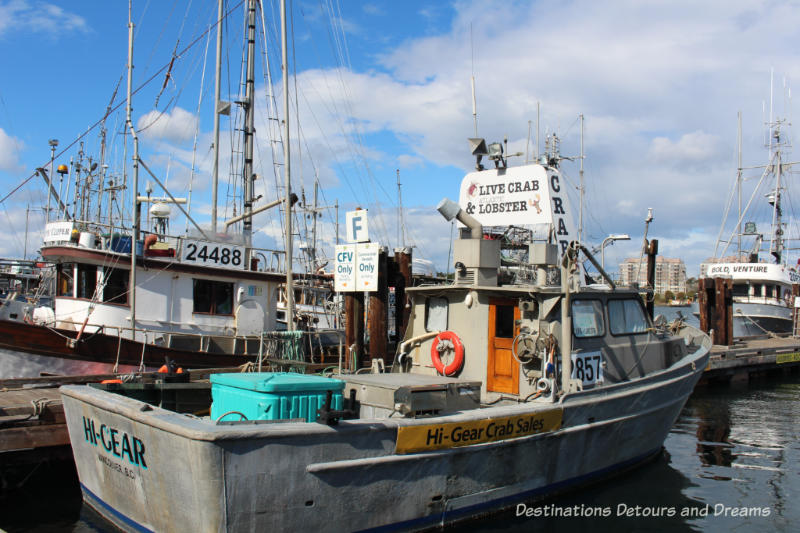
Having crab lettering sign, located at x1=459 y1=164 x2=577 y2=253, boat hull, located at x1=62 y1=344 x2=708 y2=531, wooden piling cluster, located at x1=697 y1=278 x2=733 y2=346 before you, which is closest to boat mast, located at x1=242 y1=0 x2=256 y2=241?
crab lettering sign, located at x1=459 y1=164 x2=577 y2=253

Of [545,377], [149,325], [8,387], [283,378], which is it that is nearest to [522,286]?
[545,377]

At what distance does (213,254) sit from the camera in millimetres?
15625

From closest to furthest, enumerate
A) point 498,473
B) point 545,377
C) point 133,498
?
point 133,498, point 498,473, point 545,377

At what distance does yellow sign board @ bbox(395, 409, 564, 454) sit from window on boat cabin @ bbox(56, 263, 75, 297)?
11.5 meters

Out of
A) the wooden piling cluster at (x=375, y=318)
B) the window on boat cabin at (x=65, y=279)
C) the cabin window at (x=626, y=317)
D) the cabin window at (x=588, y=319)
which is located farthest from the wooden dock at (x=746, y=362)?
the window on boat cabin at (x=65, y=279)

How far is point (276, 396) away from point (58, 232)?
35.7 feet

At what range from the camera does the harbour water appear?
24.9ft

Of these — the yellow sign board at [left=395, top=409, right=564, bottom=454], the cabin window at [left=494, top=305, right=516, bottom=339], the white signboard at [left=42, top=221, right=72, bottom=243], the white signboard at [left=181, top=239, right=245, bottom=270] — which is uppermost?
the white signboard at [left=42, top=221, right=72, bottom=243]

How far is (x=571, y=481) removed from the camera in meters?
8.28

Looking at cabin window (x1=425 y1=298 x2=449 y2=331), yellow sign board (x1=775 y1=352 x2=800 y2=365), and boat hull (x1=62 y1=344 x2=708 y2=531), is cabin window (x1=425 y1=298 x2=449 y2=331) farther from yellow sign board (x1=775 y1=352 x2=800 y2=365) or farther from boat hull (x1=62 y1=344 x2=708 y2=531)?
yellow sign board (x1=775 y1=352 x2=800 y2=365)

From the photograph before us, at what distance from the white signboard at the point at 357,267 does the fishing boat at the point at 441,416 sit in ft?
9.46

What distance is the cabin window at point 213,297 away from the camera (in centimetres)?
1553

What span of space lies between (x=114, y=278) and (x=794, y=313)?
29.7 meters

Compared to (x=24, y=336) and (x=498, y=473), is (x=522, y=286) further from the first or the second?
(x=24, y=336)
